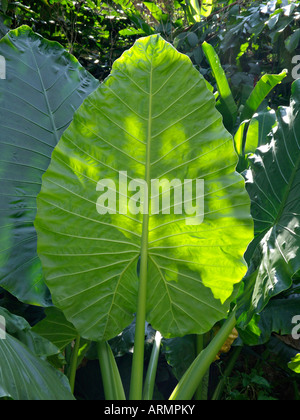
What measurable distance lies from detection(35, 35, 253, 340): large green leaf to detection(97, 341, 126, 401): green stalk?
0.51ft

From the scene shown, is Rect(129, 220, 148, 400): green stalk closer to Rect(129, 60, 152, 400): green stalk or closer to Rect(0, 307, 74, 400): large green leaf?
Rect(129, 60, 152, 400): green stalk

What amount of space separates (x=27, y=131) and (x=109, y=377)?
783 millimetres

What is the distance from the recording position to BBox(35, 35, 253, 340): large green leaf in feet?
3.35

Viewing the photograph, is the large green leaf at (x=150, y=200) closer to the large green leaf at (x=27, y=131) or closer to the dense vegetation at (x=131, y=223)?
the dense vegetation at (x=131, y=223)

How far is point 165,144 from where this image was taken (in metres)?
1.05

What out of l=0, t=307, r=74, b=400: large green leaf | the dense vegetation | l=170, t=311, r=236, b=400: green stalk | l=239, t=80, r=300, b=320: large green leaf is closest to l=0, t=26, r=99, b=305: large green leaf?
the dense vegetation

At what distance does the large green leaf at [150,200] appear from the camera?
3.35 ft

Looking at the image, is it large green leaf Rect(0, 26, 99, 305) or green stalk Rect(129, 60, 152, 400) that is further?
large green leaf Rect(0, 26, 99, 305)

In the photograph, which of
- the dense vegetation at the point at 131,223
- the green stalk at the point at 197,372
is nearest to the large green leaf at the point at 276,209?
the dense vegetation at the point at 131,223

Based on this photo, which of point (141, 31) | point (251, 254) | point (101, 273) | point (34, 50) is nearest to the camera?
point (101, 273)

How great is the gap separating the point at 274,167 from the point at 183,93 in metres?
0.35

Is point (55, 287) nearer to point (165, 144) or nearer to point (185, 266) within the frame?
point (185, 266)

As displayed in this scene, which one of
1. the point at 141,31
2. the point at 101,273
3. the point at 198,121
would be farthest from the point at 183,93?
the point at 141,31
